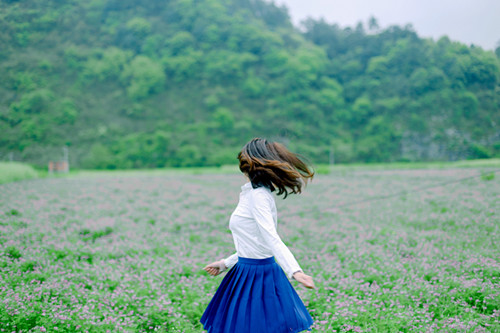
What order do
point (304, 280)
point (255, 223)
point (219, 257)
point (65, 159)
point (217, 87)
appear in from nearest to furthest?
point (304, 280), point (255, 223), point (219, 257), point (65, 159), point (217, 87)

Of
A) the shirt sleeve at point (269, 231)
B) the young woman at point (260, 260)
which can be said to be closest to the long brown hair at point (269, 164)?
the young woman at point (260, 260)

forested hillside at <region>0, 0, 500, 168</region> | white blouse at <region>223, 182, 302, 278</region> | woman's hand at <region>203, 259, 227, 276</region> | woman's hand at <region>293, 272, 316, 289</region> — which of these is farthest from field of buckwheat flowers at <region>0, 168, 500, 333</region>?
forested hillside at <region>0, 0, 500, 168</region>

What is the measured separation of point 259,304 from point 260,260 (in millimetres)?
282

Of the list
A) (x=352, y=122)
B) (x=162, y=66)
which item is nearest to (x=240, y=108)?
(x=162, y=66)

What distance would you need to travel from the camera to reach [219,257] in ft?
18.4

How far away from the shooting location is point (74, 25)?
15.3 meters

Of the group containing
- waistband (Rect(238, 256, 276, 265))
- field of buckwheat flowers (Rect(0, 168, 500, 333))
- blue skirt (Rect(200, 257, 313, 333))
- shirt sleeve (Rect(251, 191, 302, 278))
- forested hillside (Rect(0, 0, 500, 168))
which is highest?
forested hillside (Rect(0, 0, 500, 168))

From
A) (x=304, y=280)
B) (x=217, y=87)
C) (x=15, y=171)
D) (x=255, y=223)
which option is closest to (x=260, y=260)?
(x=255, y=223)

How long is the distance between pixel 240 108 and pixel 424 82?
24952 mm

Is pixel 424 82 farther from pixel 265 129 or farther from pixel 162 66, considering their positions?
pixel 162 66

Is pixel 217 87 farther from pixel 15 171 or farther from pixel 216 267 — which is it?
pixel 216 267

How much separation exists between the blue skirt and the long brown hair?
0.55m

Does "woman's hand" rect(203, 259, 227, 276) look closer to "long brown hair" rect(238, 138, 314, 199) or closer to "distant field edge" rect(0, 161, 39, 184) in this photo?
"long brown hair" rect(238, 138, 314, 199)

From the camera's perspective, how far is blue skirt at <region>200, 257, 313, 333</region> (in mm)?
2221
